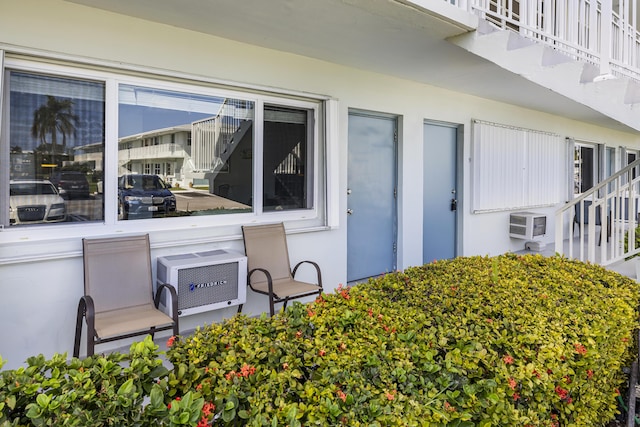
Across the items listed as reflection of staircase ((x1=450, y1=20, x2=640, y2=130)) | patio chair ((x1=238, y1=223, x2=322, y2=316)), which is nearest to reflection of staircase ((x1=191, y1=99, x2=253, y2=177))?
patio chair ((x1=238, y1=223, x2=322, y2=316))

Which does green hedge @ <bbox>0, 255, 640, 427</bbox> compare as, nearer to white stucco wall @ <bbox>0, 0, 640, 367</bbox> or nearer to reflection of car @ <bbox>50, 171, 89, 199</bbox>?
white stucco wall @ <bbox>0, 0, 640, 367</bbox>

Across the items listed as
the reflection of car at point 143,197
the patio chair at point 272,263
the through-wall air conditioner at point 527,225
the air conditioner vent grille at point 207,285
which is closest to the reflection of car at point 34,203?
the reflection of car at point 143,197

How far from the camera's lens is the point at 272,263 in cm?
389

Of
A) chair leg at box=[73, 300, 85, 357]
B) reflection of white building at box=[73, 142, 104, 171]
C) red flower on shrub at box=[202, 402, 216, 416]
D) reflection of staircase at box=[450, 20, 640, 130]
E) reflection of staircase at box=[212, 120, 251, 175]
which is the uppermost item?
reflection of staircase at box=[450, 20, 640, 130]

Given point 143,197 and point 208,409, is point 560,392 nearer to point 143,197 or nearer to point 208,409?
point 208,409

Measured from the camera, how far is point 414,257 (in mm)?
5273

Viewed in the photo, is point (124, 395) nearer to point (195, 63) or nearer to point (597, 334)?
point (597, 334)

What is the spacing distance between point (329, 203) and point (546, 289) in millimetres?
2397

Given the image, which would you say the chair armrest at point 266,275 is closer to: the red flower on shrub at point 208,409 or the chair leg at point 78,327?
the chair leg at point 78,327

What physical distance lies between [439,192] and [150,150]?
3855 millimetres

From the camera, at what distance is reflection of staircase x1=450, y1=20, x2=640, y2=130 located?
11.1 feet

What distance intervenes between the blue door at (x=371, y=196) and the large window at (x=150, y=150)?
57 cm

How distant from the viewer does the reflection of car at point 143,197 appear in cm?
333

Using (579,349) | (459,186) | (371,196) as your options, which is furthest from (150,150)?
(459,186)
